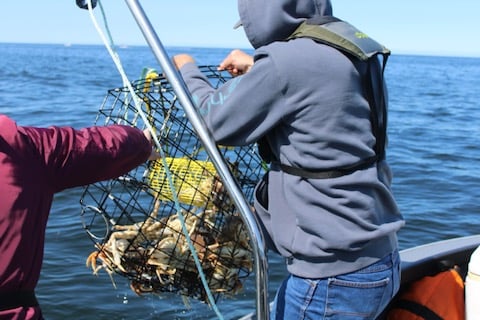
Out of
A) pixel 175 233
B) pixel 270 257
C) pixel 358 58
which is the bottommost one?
pixel 270 257

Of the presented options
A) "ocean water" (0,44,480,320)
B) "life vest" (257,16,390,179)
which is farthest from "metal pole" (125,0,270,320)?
"ocean water" (0,44,480,320)

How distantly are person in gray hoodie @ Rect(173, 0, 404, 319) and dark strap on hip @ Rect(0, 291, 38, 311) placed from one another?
27.1 inches

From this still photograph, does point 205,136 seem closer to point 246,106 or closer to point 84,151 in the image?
point 246,106

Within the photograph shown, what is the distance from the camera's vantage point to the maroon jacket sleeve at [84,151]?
1.82 meters

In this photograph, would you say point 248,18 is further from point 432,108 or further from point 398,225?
point 432,108

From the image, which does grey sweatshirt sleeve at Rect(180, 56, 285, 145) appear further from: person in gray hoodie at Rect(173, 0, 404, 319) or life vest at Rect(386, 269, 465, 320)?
life vest at Rect(386, 269, 465, 320)

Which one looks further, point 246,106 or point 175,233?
point 175,233

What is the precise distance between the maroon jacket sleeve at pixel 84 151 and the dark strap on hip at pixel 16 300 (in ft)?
1.04

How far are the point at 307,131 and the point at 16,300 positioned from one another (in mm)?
919

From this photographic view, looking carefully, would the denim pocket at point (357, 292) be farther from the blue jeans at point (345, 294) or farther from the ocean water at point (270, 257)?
the ocean water at point (270, 257)

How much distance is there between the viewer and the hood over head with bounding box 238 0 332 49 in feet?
6.11

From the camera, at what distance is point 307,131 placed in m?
1.83

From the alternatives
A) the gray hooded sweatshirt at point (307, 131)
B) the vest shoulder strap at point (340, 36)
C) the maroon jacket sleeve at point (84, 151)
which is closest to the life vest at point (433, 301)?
the gray hooded sweatshirt at point (307, 131)

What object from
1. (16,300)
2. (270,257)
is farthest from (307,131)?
(270,257)
